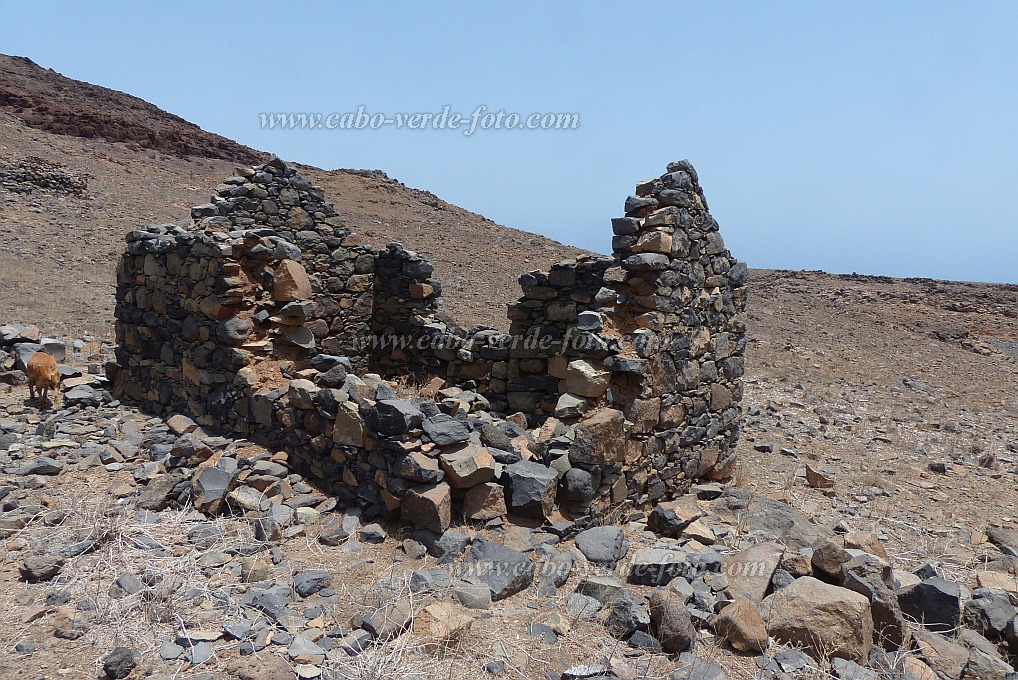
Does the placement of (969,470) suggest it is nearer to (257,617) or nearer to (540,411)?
(540,411)

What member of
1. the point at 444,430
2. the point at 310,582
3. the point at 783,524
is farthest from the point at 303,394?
the point at 783,524

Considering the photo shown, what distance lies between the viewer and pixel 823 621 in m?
3.58

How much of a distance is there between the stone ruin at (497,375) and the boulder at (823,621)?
176 centimetres

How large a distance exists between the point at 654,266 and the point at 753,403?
19.8ft

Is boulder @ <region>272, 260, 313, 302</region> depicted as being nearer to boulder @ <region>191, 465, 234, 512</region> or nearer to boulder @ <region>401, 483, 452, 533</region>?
boulder @ <region>191, 465, 234, 512</region>

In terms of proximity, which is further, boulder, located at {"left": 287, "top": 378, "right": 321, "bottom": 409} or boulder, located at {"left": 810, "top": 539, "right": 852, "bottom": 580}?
boulder, located at {"left": 287, "top": 378, "right": 321, "bottom": 409}

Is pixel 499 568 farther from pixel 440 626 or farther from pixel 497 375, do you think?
pixel 497 375

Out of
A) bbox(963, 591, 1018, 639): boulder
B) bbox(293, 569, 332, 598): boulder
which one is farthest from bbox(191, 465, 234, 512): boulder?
bbox(963, 591, 1018, 639): boulder

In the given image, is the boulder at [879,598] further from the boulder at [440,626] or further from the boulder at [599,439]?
the boulder at [440,626]

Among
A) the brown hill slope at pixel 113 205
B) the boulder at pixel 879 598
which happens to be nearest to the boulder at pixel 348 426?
the boulder at pixel 879 598

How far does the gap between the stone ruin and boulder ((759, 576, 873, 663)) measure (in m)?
1.76

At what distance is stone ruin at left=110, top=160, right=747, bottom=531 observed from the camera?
193 inches

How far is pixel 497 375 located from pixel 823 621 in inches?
231

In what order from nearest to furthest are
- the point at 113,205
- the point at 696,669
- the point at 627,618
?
the point at 696,669 → the point at 627,618 → the point at 113,205
